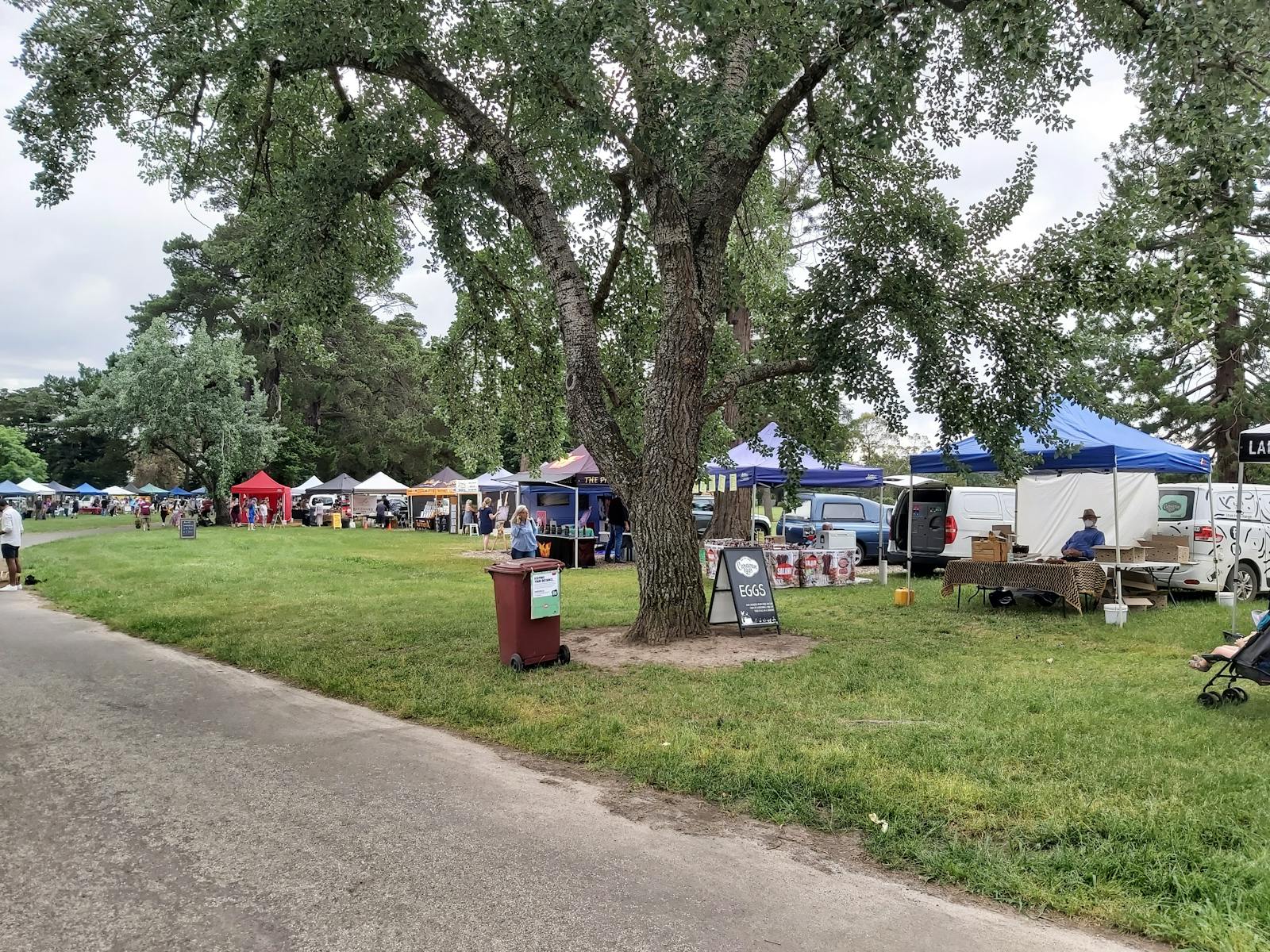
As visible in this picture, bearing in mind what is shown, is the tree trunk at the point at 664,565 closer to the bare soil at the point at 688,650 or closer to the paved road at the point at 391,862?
the bare soil at the point at 688,650

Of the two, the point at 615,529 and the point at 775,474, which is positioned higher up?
the point at 775,474

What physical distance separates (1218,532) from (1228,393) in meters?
13.3

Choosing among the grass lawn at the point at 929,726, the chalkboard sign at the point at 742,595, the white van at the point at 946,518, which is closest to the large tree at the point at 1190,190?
the grass lawn at the point at 929,726

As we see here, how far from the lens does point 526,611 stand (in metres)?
7.38

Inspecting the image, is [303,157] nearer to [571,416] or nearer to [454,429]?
[454,429]

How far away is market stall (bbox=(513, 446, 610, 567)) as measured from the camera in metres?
18.3

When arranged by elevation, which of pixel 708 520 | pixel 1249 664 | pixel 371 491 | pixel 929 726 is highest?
pixel 371 491

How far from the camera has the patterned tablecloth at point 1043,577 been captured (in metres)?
10.8

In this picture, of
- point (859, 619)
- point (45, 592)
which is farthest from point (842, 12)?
point (45, 592)

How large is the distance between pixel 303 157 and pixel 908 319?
8597 millimetres

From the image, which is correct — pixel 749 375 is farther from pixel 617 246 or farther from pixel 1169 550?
pixel 1169 550

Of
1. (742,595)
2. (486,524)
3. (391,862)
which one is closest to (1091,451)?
(742,595)

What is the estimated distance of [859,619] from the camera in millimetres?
10844

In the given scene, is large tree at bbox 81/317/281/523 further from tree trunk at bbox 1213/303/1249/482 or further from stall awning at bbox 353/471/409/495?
tree trunk at bbox 1213/303/1249/482
